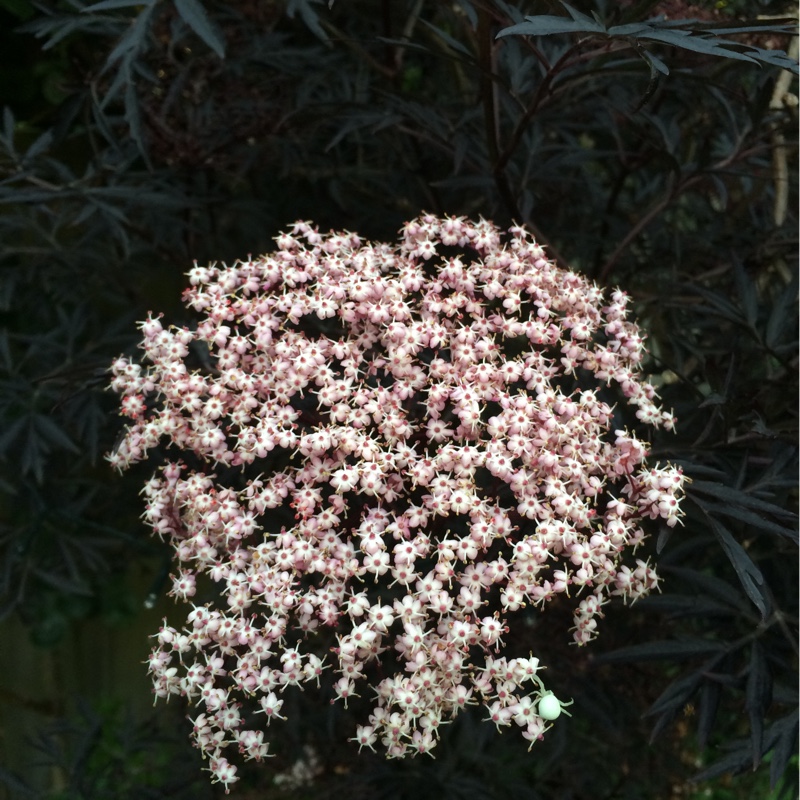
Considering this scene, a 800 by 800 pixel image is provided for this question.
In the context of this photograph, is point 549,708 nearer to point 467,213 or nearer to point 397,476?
point 397,476

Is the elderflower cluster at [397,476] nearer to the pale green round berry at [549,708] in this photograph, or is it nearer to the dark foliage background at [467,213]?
the pale green round berry at [549,708]

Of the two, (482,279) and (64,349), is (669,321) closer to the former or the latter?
(482,279)

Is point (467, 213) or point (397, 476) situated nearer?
point (397, 476)

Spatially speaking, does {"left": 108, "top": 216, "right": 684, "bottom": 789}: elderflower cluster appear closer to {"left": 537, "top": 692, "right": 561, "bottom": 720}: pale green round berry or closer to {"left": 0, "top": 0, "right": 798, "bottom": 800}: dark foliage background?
{"left": 537, "top": 692, "right": 561, "bottom": 720}: pale green round berry

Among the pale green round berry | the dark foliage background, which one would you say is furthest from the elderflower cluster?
the dark foliage background

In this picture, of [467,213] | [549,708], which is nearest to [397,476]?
[549,708]

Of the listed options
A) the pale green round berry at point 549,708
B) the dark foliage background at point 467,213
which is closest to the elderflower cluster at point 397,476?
the pale green round berry at point 549,708
